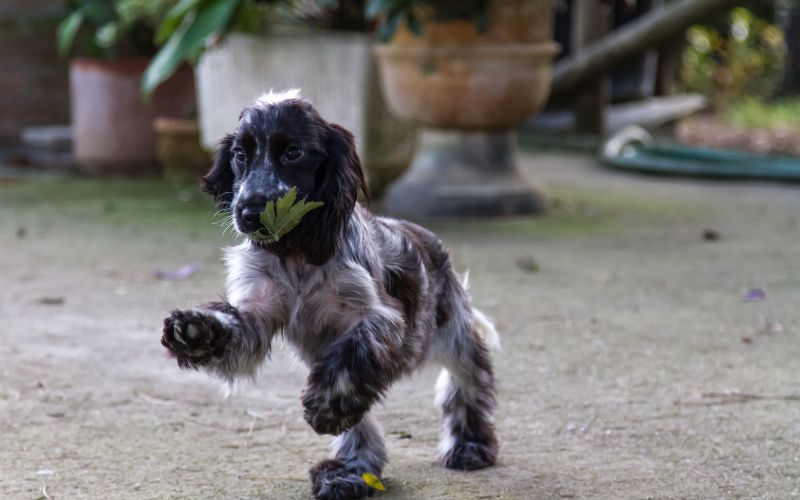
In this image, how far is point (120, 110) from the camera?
34.0ft

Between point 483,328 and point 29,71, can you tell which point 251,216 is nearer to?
point 483,328

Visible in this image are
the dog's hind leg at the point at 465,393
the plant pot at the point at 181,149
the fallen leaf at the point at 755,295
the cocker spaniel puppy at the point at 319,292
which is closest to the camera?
the cocker spaniel puppy at the point at 319,292

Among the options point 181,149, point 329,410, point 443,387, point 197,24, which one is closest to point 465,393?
point 443,387

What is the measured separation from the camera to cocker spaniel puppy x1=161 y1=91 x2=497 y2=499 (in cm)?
290

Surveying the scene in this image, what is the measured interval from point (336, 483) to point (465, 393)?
22.5 inches

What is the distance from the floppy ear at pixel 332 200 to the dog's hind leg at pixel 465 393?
0.65m

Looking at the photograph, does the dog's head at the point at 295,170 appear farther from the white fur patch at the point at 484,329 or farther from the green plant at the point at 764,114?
the green plant at the point at 764,114

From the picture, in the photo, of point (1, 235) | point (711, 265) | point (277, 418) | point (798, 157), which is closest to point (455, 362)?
point (277, 418)

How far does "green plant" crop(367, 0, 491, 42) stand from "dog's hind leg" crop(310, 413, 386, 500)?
4.51 metres

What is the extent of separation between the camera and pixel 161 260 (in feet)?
22.2

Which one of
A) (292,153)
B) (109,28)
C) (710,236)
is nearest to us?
(292,153)

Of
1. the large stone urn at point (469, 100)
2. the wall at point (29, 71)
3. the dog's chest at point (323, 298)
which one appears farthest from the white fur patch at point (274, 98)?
the wall at point (29, 71)

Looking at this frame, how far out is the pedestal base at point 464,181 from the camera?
26.2 ft

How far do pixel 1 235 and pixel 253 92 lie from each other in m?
2.09
